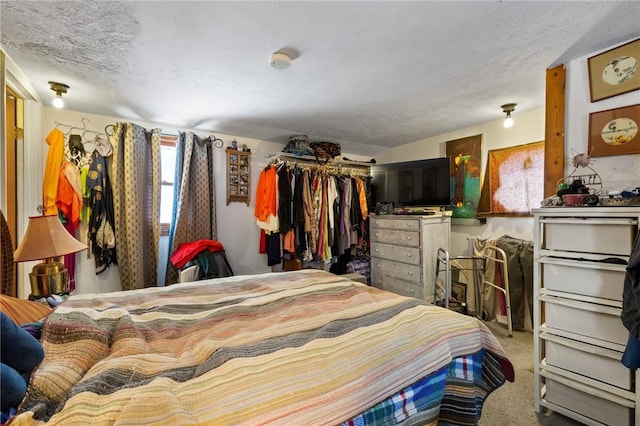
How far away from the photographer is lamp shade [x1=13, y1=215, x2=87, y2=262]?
1.38 meters

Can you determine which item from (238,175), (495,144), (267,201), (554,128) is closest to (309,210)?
(267,201)

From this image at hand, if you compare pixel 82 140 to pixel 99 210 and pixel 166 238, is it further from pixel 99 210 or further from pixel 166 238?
pixel 166 238

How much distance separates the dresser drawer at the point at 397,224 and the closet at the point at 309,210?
1.22ft

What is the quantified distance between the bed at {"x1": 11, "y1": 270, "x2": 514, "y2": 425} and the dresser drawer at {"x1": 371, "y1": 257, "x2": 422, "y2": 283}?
5.24 feet

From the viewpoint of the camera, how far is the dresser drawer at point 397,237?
2.93 metres

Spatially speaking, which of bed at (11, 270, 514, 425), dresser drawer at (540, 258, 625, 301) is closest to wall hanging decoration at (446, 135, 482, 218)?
dresser drawer at (540, 258, 625, 301)

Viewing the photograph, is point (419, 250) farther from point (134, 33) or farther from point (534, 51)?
point (134, 33)

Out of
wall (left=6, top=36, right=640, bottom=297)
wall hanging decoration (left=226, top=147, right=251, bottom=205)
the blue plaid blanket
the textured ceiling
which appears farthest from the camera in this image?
wall hanging decoration (left=226, top=147, right=251, bottom=205)

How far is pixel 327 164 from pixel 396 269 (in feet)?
5.42

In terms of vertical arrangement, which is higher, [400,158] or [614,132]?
[400,158]

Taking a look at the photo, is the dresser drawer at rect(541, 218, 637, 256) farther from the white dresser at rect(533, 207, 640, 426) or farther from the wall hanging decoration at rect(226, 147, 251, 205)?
the wall hanging decoration at rect(226, 147, 251, 205)

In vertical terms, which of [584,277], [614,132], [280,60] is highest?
[280,60]

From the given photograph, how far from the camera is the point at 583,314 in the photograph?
1420 mm

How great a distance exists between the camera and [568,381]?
1.46m
